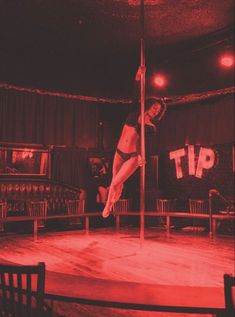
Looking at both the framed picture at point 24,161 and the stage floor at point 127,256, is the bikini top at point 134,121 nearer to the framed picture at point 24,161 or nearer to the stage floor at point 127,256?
the stage floor at point 127,256

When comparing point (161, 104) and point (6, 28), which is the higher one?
point (6, 28)

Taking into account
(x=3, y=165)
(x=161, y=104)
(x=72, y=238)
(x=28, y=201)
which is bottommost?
(x=72, y=238)

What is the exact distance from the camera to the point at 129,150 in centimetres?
519

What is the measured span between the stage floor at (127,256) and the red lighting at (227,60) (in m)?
3.34

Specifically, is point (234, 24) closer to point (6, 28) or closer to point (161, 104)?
point (161, 104)

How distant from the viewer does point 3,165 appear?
337 inches

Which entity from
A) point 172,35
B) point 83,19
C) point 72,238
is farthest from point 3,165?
point 172,35

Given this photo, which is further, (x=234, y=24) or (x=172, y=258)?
(x=234, y=24)

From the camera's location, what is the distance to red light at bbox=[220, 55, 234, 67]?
635 cm

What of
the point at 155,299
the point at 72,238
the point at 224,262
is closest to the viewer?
the point at 155,299

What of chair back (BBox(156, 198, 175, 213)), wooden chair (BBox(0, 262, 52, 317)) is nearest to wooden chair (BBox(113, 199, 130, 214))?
chair back (BBox(156, 198, 175, 213))

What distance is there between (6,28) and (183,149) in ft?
17.2

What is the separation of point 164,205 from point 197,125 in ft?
7.19

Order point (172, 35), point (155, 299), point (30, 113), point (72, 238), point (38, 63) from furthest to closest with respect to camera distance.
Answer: point (30, 113) → point (72, 238) → point (38, 63) → point (172, 35) → point (155, 299)
